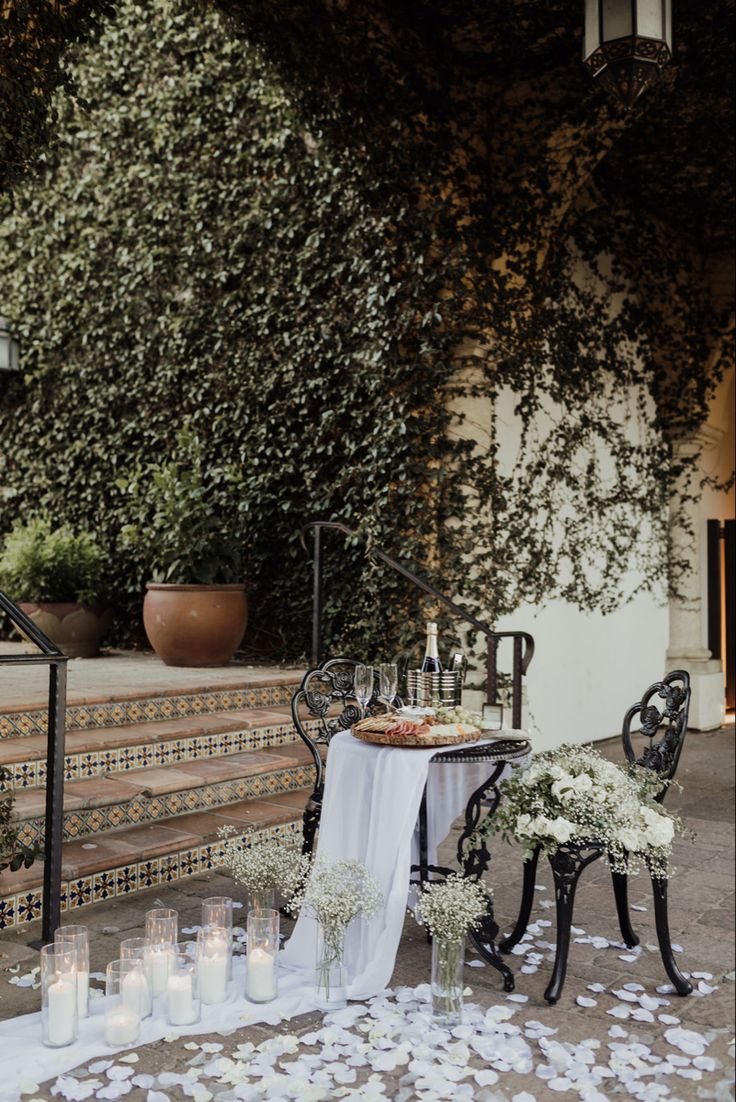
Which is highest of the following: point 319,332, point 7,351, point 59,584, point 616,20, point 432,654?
point 616,20

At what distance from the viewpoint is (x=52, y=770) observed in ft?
10.4

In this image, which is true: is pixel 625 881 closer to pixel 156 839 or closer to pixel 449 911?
pixel 449 911

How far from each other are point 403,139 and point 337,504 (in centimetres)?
222

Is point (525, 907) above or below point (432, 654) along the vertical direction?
below

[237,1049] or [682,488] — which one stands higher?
[682,488]

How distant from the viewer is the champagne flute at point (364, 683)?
3.40 metres

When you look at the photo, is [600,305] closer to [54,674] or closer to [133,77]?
[133,77]

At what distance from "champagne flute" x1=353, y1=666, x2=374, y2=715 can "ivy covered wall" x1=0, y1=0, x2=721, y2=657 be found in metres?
2.60

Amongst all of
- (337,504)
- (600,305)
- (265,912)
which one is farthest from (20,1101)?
(600,305)

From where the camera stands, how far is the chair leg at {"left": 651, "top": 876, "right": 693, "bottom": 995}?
2.93 meters

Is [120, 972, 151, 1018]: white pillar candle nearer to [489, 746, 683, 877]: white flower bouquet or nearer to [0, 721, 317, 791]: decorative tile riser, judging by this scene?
[489, 746, 683, 877]: white flower bouquet

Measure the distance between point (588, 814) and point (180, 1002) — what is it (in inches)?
49.4

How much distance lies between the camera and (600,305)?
297 inches

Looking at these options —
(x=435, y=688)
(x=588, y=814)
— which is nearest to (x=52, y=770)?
(x=435, y=688)
